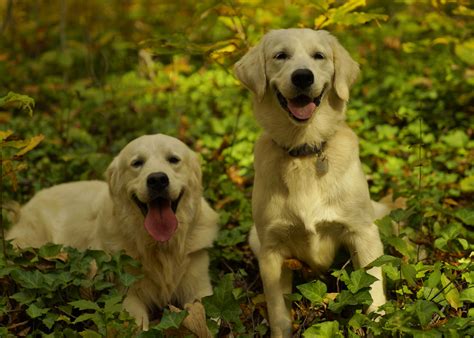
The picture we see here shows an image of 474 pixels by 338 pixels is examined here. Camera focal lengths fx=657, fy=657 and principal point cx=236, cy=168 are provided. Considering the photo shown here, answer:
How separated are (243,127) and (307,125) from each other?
2566mm

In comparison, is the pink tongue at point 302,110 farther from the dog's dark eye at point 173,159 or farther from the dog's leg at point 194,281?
the dog's leg at point 194,281

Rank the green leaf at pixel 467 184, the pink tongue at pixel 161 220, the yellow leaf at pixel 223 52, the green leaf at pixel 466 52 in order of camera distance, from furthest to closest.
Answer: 1. the green leaf at pixel 466 52
2. the green leaf at pixel 467 184
3. the yellow leaf at pixel 223 52
4. the pink tongue at pixel 161 220

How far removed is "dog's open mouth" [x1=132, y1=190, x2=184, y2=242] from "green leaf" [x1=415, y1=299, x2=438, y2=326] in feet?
4.79

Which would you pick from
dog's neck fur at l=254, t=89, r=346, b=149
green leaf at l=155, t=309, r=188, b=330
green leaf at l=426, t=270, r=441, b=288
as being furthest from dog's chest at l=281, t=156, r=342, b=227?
green leaf at l=155, t=309, r=188, b=330

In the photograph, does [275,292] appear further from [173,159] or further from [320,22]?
[320,22]

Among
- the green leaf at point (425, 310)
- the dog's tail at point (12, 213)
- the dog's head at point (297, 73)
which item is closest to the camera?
the green leaf at point (425, 310)

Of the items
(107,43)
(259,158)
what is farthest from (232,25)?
(107,43)

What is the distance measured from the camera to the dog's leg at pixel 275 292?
129 inches

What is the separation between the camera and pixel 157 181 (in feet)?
11.6

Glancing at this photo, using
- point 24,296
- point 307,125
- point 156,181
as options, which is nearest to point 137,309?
point 24,296

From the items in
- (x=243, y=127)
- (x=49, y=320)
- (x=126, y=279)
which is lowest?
(x=243, y=127)

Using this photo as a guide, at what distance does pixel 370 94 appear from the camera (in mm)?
6367

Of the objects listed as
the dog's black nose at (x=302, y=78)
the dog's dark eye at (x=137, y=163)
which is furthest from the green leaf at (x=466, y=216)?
the dog's dark eye at (x=137, y=163)

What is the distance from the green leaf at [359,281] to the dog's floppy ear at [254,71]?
1.07 m
